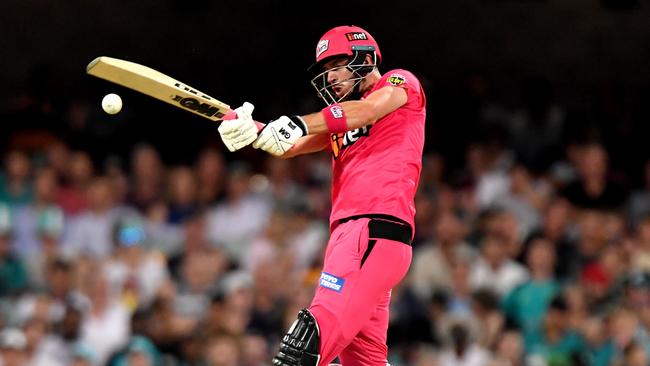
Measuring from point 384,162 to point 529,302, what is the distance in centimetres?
564

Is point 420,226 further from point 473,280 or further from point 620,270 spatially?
point 620,270

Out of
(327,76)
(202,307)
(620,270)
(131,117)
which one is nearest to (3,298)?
(202,307)

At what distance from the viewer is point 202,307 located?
481 inches

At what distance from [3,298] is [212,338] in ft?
7.41

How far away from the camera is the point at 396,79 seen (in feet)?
25.0

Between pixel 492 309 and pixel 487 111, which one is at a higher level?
pixel 487 111

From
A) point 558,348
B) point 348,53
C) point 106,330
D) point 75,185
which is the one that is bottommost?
point 558,348

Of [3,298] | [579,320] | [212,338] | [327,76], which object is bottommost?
[579,320]

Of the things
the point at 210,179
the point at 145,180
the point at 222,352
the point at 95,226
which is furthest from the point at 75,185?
the point at 222,352

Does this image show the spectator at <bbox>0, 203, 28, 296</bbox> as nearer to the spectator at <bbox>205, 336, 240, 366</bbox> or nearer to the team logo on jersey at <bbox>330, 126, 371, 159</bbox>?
the spectator at <bbox>205, 336, 240, 366</bbox>

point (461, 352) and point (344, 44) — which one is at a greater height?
point (344, 44)

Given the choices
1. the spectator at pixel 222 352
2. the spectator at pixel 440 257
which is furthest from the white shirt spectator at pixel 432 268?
the spectator at pixel 222 352

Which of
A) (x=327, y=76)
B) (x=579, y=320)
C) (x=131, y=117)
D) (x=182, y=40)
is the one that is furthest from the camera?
(x=182, y=40)

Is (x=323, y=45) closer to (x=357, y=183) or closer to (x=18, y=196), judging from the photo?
(x=357, y=183)
